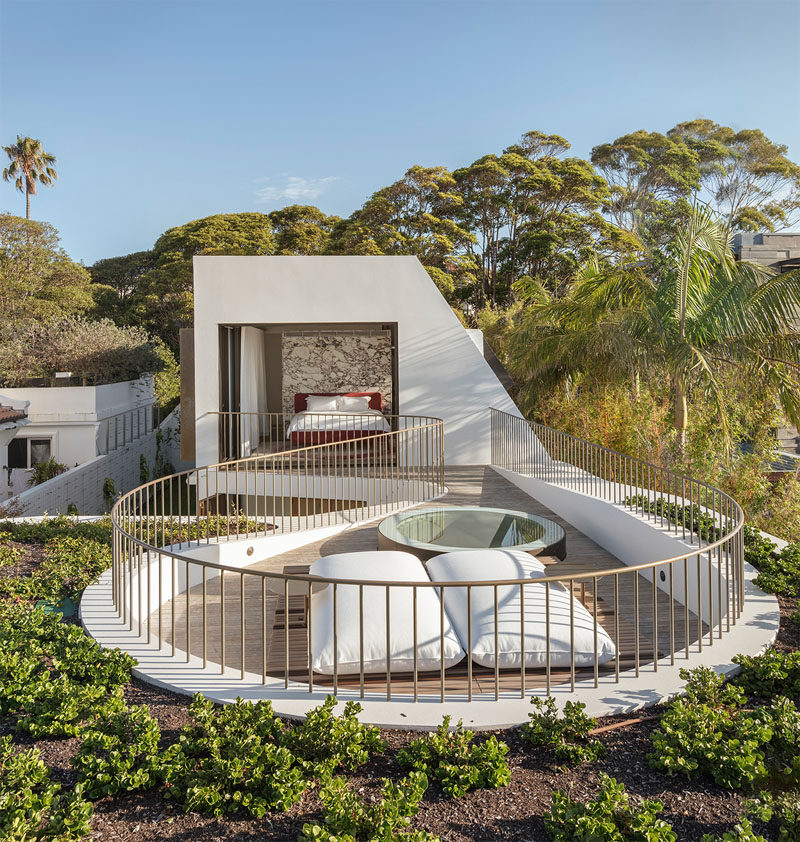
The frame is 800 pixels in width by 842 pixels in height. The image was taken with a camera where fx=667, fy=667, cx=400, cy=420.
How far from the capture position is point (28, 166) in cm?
3206

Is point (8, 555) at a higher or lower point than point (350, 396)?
lower

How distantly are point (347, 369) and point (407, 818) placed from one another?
13.1 meters

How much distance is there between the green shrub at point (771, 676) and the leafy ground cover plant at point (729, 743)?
0.26 m

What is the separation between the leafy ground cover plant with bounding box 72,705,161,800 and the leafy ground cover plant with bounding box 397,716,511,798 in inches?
40.1

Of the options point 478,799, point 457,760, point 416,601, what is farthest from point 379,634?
point 478,799

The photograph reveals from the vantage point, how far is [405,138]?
96.4ft

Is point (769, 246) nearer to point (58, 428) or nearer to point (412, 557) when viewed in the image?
point (58, 428)

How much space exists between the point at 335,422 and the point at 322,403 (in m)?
1.63

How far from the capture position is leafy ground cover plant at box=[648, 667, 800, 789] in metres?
2.60

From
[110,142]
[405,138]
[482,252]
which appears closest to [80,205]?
[110,142]

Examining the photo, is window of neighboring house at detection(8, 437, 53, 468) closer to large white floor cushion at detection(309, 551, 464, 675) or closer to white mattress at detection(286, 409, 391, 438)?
white mattress at detection(286, 409, 391, 438)

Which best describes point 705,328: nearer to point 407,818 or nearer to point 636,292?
point 636,292

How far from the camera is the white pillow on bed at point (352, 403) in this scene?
1366 centimetres

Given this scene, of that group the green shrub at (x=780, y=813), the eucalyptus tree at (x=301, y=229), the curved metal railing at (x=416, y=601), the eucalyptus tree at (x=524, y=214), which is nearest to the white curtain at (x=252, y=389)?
the curved metal railing at (x=416, y=601)
